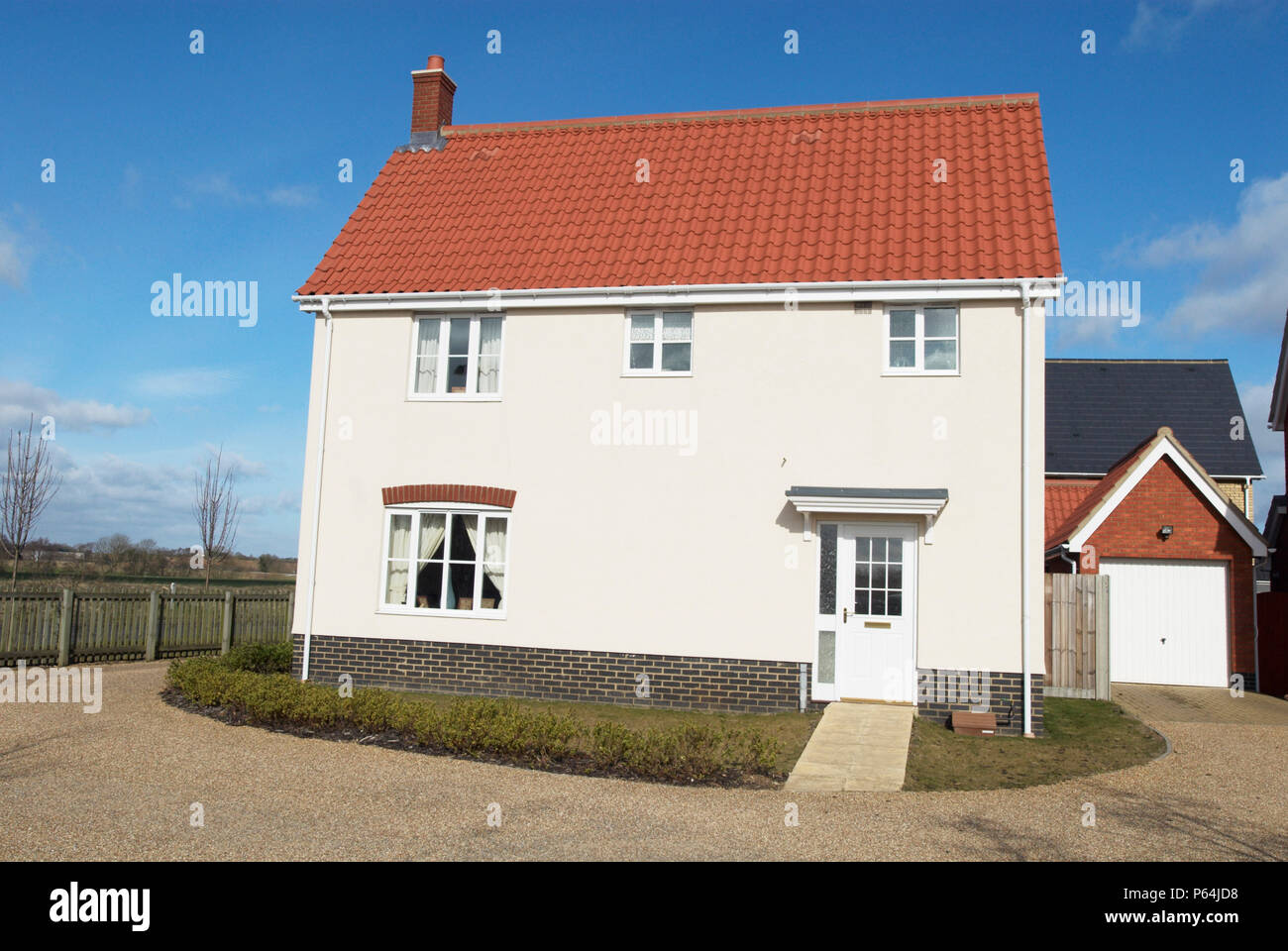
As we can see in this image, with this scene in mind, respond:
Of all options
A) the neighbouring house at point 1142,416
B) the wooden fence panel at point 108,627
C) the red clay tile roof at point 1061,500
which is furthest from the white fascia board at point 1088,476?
the wooden fence panel at point 108,627

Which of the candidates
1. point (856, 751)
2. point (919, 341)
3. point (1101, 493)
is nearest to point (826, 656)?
point (856, 751)

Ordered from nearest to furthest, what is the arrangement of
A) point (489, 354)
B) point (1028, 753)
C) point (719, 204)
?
1. point (1028, 753)
2. point (489, 354)
3. point (719, 204)

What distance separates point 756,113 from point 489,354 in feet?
21.0

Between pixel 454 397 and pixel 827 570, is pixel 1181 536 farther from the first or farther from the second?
pixel 454 397

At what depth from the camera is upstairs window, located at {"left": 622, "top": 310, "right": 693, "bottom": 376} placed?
45.6 feet

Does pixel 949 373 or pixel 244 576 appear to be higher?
pixel 949 373

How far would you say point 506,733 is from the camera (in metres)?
10.0

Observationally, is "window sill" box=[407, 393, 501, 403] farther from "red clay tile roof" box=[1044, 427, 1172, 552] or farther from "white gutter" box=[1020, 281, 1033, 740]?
"red clay tile roof" box=[1044, 427, 1172, 552]

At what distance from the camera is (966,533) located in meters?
12.7

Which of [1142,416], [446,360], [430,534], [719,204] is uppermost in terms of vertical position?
[719,204]

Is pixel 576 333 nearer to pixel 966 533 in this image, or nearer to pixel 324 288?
pixel 324 288

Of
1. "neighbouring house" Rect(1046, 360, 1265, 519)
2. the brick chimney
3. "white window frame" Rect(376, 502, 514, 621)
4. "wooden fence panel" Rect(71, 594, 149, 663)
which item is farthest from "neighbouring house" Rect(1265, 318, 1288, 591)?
"wooden fence panel" Rect(71, 594, 149, 663)
